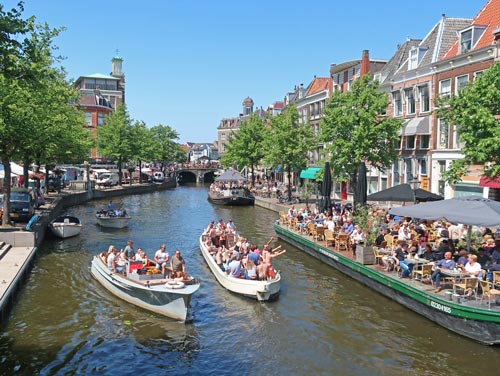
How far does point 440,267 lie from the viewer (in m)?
16.8

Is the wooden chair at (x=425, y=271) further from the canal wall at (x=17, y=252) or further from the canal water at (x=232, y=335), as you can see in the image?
the canal wall at (x=17, y=252)

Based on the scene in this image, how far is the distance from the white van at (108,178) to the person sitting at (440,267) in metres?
56.9

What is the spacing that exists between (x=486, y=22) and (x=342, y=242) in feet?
66.8

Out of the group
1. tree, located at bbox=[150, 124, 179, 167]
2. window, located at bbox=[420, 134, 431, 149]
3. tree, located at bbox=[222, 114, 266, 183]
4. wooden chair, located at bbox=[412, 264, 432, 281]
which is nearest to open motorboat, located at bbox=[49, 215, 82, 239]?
wooden chair, located at bbox=[412, 264, 432, 281]

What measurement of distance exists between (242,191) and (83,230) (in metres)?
23.3

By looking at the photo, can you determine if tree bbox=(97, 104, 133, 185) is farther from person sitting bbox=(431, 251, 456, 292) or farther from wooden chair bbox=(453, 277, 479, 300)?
wooden chair bbox=(453, 277, 479, 300)

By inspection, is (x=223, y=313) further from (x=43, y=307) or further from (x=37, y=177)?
(x=37, y=177)

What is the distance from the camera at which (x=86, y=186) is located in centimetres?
5706

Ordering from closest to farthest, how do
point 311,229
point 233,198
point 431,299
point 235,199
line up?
point 431,299
point 311,229
point 233,198
point 235,199

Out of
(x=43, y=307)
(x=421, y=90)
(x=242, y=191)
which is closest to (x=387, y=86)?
(x=421, y=90)

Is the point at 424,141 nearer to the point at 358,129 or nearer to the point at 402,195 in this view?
the point at 358,129

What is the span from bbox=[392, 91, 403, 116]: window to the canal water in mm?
23576

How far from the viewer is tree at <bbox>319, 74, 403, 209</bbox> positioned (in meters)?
36.0

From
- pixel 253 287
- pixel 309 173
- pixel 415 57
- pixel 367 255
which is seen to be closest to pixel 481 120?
pixel 367 255
